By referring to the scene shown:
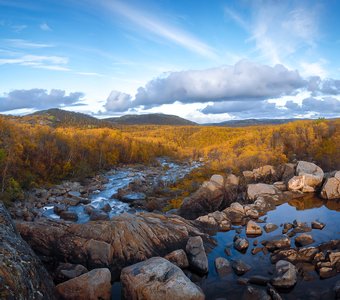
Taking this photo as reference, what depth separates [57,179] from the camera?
58.6 m

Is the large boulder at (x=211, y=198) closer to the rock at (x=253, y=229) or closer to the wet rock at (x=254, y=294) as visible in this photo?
the rock at (x=253, y=229)

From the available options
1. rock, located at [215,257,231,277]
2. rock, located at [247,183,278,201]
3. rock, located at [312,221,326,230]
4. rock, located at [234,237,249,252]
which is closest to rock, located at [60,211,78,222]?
rock, located at [234,237,249,252]

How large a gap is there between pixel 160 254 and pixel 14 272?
12.0 metres

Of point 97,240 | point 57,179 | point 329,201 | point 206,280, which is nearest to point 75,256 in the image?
point 97,240

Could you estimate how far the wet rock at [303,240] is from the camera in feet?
76.0

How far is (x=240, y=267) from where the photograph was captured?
63.3 ft

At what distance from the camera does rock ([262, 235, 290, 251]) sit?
74.3 feet

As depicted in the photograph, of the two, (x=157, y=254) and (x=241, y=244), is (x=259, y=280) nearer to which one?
(x=241, y=244)

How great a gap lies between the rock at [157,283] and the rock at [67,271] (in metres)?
3.27

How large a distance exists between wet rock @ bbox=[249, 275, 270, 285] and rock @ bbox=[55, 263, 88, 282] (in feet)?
33.0

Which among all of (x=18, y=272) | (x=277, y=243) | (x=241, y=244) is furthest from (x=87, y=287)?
(x=277, y=243)

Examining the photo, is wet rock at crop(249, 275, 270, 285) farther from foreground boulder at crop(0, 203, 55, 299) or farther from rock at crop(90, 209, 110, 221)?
rock at crop(90, 209, 110, 221)

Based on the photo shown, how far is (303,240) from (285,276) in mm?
7274

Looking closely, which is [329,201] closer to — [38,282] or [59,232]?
[59,232]
